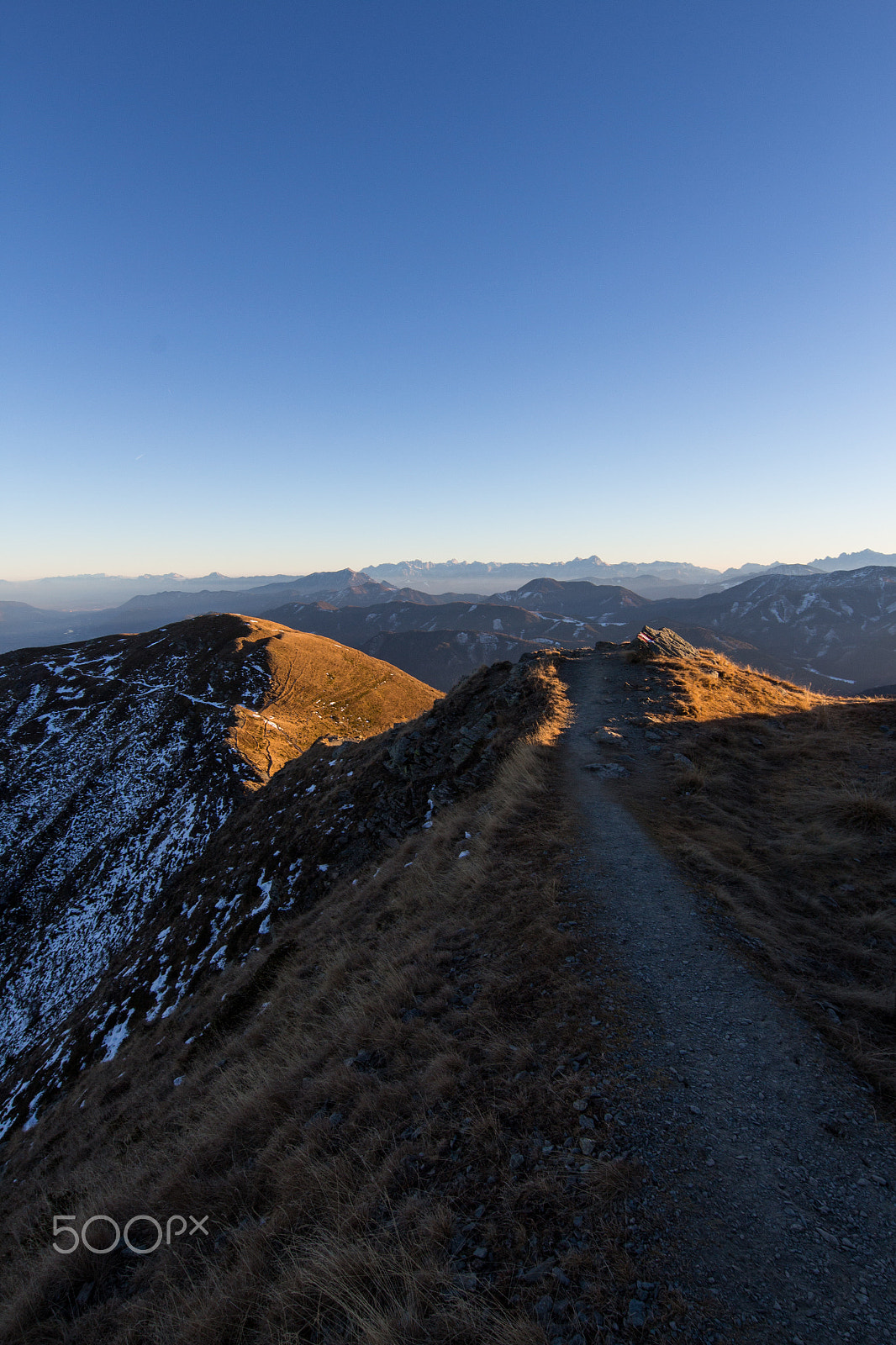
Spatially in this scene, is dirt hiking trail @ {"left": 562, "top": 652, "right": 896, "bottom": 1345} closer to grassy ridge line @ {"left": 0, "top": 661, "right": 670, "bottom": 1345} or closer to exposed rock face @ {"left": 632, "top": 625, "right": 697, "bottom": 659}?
grassy ridge line @ {"left": 0, "top": 661, "right": 670, "bottom": 1345}

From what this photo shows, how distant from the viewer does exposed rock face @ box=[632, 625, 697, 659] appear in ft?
79.8

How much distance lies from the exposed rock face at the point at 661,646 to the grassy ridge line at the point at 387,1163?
1633 cm

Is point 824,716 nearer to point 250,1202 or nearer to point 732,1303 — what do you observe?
point 732,1303

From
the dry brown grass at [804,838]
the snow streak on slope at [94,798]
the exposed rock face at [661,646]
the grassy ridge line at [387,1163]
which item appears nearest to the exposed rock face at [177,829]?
the snow streak on slope at [94,798]

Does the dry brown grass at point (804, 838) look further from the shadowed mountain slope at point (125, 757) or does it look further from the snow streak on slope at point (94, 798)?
the shadowed mountain slope at point (125, 757)

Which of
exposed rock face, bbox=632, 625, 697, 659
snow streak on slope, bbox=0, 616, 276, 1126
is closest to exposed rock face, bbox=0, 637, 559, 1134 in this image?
snow streak on slope, bbox=0, 616, 276, 1126

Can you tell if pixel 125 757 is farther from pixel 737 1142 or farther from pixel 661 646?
pixel 737 1142

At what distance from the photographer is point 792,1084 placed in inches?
187

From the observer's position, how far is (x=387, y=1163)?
475 cm

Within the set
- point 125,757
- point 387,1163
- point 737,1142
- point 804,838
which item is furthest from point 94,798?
point 737,1142

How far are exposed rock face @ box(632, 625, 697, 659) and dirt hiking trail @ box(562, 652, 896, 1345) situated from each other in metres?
18.3

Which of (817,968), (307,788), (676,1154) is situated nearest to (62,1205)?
(676,1154)

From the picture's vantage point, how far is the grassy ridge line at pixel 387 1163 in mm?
3645

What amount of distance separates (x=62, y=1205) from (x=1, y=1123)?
21074 millimetres
